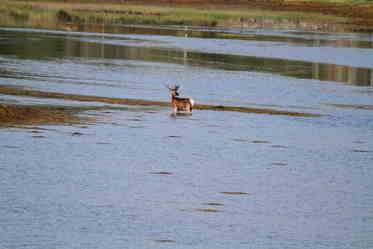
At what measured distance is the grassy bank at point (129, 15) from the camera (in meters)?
65.3

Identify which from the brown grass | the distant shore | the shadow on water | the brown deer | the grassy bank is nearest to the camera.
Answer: the brown deer

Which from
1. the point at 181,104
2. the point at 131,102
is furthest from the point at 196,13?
the point at 181,104

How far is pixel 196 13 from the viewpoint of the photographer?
7825cm

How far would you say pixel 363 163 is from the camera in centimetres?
1543

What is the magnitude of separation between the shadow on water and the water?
11.9ft

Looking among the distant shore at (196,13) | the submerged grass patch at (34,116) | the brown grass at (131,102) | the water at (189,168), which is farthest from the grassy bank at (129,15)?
the submerged grass patch at (34,116)

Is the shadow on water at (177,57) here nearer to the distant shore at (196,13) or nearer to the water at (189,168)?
the water at (189,168)

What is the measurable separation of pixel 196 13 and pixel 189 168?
64884 millimetres

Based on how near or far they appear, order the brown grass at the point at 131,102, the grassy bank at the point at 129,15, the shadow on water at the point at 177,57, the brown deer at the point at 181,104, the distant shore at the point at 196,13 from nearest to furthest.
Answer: the brown deer at the point at 181,104 < the brown grass at the point at 131,102 < the shadow on water at the point at 177,57 < the grassy bank at the point at 129,15 < the distant shore at the point at 196,13

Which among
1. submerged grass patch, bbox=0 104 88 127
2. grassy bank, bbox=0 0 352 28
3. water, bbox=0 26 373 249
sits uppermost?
grassy bank, bbox=0 0 352 28

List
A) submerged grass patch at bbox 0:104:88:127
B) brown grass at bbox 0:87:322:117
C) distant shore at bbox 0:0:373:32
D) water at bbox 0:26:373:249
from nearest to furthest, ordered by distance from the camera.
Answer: water at bbox 0:26:373:249 < submerged grass patch at bbox 0:104:88:127 < brown grass at bbox 0:87:322:117 < distant shore at bbox 0:0:373:32

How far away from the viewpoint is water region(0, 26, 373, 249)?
33.6ft

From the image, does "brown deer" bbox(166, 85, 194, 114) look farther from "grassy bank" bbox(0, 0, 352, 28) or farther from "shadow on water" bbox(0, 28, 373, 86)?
"grassy bank" bbox(0, 0, 352, 28)

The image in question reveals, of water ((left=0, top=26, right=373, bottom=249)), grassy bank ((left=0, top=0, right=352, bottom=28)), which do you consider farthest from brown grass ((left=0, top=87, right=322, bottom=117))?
grassy bank ((left=0, top=0, right=352, bottom=28))
